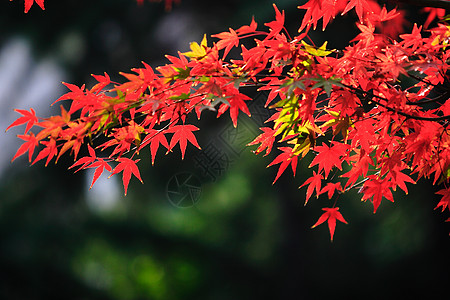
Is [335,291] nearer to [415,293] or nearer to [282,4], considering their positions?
[415,293]

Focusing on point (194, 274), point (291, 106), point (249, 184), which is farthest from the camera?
point (249, 184)

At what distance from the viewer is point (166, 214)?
5496 mm

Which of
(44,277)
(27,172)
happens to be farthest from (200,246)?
(27,172)

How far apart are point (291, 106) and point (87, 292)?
453cm

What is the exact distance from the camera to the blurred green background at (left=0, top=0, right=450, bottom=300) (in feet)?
16.0

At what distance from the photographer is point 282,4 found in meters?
4.75

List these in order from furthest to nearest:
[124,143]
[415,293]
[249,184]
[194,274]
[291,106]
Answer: [249,184], [194,274], [415,293], [124,143], [291,106]

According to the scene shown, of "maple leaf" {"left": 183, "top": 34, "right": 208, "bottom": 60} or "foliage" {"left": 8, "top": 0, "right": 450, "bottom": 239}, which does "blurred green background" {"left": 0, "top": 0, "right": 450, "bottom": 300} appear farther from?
"maple leaf" {"left": 183, "top": 34, "right": 208, "bottom": 60}
